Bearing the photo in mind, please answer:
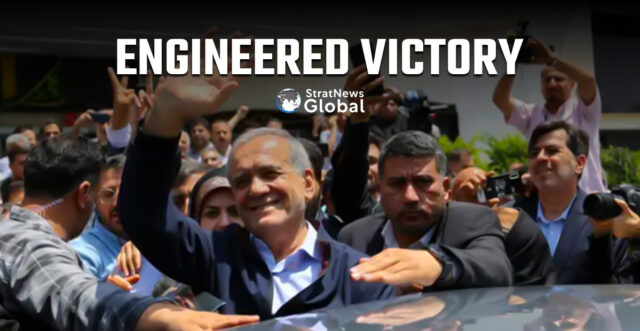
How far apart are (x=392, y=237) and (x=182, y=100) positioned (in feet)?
4.53

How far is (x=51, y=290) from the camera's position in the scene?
1862mm

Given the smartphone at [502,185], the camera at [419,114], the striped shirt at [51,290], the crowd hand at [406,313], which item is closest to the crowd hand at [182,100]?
the striped shirt at [51,290]

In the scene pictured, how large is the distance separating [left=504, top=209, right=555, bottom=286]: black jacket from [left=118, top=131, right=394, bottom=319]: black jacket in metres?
1.00

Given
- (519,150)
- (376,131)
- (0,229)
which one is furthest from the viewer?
(519,150)

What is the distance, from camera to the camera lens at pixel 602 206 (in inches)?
Result: 117

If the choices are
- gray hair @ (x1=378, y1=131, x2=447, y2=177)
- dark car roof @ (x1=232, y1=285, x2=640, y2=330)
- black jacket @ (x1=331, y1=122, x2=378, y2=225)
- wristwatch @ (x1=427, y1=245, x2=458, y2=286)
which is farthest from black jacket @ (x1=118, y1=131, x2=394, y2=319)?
black jacket @ (x1=331, y1=122, x2=378, y2=225)

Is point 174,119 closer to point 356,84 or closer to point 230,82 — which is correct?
point 230,82

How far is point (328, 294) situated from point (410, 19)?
11.7m

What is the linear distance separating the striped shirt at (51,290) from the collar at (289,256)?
45 cm

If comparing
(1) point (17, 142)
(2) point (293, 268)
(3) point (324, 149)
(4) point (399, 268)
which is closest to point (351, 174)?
(2) point (293, 268)

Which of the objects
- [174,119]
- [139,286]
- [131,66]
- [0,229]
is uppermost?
[131,66]

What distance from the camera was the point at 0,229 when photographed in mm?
2076

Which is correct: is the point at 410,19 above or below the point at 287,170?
above

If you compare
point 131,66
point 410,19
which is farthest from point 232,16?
point 131,66
